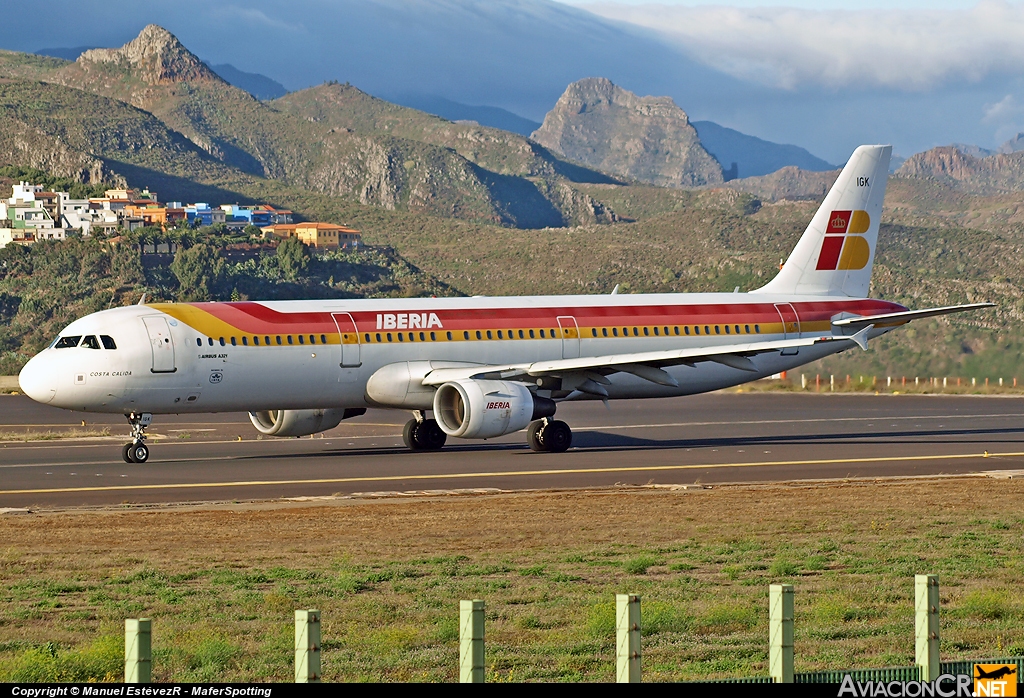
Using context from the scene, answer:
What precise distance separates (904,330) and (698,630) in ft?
243

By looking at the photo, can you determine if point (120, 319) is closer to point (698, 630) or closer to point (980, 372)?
point (698, 630)

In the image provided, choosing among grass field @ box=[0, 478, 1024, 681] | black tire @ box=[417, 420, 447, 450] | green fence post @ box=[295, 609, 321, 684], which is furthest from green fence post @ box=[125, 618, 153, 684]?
black tire @ box=[417, 420, 447, 450]

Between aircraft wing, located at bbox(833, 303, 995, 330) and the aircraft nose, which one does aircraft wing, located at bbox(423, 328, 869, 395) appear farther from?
the aircraft nose

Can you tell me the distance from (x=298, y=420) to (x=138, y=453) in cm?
509

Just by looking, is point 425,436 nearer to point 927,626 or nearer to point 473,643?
point 927,626

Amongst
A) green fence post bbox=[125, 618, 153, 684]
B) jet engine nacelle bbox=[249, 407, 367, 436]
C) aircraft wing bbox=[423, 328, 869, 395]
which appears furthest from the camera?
jet engine nacelle bbox=[249, 407, 367, 436]

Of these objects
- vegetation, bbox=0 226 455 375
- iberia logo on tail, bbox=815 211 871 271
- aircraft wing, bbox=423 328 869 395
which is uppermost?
vegetation, bbox=0 226 455 375

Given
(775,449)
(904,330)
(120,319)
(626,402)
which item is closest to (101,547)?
(120,319)

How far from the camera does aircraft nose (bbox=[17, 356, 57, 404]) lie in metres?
36.1

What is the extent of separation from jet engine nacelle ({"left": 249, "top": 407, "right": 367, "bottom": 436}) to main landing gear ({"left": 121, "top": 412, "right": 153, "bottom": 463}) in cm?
385

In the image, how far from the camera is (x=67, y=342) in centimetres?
3712

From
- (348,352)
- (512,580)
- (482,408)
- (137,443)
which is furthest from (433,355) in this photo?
(512,580)

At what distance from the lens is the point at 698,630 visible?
16.1 meters

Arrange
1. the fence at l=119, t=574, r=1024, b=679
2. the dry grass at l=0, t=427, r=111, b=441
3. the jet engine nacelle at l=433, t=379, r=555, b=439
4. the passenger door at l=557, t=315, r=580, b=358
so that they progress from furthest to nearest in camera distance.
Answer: the dry grass at l=0, t=427, r=111, b=441 → the passenger door at l=557, t=315, r=580, b=358 → the jet engine nacelle at l=433, t=379, r=555, b=439 → the fence at l=119, t=574, r=1024, b=679
